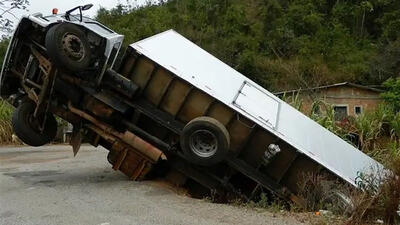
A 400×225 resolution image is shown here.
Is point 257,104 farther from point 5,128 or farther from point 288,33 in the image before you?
point 288,33

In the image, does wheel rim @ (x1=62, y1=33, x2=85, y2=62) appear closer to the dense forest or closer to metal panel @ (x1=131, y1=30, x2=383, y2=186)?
metal panel @ (x1=131, y1=30, x2=383, y2=186)

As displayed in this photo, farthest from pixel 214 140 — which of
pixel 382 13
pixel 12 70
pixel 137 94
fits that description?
pixel 382 13

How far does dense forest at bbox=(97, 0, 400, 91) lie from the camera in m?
38.5

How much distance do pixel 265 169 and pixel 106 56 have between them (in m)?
3.22

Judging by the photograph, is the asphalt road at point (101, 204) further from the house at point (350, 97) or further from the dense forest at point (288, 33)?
the dense forest at point (288, 33)

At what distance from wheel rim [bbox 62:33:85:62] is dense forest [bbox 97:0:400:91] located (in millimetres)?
28795

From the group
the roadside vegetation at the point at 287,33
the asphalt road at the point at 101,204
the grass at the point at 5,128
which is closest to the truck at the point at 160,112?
the asphalt road at the point at 101,204

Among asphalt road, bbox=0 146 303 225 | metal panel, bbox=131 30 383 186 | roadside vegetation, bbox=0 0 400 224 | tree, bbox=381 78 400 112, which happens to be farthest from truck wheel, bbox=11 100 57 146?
roadside vegetation, bbox=0 0 400 224

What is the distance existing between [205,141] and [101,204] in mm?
1936

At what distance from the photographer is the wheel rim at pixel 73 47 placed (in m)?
7.92

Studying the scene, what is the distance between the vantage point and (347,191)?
6992 mm

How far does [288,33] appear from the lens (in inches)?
1758

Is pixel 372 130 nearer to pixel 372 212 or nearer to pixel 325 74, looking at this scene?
pixel 372 212

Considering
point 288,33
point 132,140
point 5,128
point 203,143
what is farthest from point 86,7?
point 288,33
